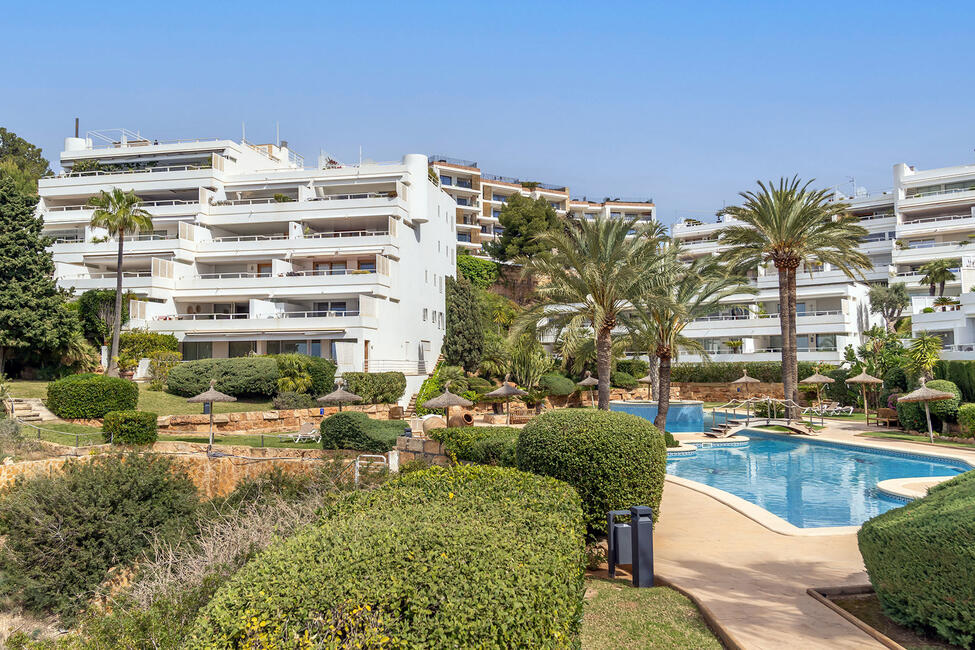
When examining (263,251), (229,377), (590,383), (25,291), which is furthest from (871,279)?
(25,291)

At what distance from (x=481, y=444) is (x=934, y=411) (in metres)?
20.0

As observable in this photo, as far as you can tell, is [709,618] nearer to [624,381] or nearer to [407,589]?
[407,589]

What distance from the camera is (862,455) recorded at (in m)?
23.2

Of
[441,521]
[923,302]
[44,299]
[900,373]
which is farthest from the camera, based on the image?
[923,302]

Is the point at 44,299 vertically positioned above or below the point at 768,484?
above

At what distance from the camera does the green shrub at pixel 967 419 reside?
921 inches

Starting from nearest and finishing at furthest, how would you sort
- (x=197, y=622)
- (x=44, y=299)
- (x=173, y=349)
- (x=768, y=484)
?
1. (x=197, y=622)
2. (x=768, y=484)
3. (x=44, y=299)
4. (x=173, y=349)

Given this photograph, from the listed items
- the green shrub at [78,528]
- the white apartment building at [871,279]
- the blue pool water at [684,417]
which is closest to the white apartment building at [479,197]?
the white apartment building at [871,279]

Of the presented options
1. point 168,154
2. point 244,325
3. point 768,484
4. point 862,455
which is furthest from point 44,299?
point 862,455

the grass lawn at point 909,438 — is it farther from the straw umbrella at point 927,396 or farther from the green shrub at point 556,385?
the green shrub at point 556,385

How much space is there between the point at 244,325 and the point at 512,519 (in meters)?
36.1

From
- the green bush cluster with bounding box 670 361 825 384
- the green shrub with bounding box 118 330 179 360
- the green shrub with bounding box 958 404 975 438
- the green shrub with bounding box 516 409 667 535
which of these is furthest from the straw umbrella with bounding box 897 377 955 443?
the green shrub with bounding box 118 330 179 360

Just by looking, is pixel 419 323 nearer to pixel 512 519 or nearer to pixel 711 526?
pixel 711 526

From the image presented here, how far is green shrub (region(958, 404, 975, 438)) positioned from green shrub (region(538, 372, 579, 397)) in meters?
20.8
